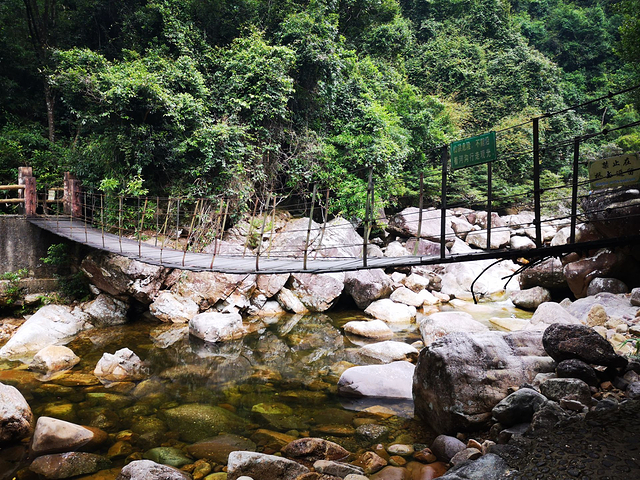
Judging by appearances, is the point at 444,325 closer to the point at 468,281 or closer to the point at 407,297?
the point at 407,297

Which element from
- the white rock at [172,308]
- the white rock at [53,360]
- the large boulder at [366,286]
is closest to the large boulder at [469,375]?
the large boulder at [366,286]

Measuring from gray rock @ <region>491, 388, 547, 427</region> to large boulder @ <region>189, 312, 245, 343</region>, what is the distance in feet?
13.3

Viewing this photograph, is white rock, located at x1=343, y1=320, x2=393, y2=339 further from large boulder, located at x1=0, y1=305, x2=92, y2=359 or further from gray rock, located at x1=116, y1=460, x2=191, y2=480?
large boulder, located at x1=0, y1=305, x2=92, y2=359

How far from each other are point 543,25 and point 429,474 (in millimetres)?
22246

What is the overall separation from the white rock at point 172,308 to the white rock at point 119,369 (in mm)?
1696

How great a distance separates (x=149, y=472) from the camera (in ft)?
8.12

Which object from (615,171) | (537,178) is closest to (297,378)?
(537,178)

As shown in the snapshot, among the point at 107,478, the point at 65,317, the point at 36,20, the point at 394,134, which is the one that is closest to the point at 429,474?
the point at 107,478

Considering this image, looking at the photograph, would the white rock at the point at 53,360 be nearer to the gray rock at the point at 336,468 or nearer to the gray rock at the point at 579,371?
the gray rock at the point at 336,468

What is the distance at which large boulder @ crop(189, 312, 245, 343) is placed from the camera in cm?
570

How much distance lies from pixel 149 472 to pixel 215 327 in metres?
3.32

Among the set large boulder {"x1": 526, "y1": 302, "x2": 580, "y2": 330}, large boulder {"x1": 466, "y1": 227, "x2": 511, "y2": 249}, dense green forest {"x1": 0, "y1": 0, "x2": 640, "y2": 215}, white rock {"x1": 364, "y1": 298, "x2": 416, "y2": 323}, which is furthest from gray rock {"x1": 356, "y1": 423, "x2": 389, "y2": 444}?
large boulder {"x1": 466, "y1": 227, "x2": 511, "y2": 249}

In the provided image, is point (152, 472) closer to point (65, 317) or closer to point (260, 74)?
point (65, 317)

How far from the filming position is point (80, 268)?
258 inches
